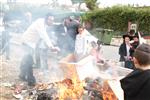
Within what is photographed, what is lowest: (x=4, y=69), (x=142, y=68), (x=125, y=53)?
(x=4, y=69)

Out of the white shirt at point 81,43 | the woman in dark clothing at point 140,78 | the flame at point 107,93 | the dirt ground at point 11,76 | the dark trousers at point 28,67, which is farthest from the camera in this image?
the white shirt at point 81,43

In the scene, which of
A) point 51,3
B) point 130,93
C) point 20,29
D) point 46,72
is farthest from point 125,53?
point 51,3

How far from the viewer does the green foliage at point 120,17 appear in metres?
27.0

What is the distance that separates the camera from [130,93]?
3.99m

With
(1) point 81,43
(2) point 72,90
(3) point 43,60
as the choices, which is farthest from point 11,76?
(2) point 72,90

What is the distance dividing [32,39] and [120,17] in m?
20.7

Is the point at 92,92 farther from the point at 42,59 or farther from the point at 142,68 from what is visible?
the point at 42,59

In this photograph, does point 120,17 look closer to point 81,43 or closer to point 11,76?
point 81,43

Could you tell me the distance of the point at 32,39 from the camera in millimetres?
8781

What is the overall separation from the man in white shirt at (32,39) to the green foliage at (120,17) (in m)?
18.3

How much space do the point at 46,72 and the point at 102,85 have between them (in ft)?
12.9

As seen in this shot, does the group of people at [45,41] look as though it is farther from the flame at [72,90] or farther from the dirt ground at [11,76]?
the flame at [72,90]

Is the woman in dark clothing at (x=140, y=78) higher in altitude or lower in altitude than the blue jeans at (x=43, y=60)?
higher

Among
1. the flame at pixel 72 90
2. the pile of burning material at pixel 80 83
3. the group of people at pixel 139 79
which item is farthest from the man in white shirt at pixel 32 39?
the group of people at pixel 139 79
